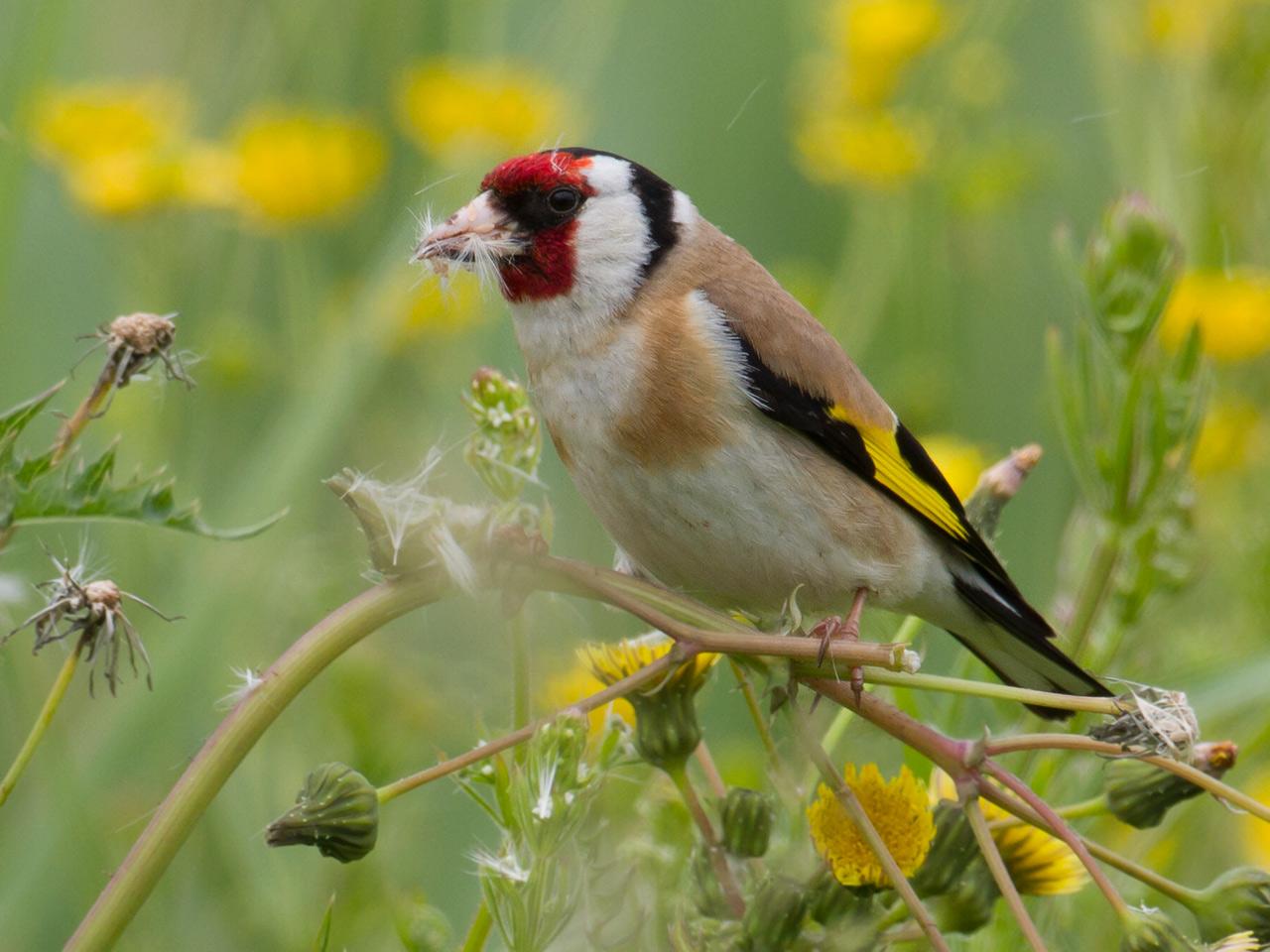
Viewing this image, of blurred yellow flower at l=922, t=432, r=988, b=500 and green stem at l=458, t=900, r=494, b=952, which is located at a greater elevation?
blurred yellow flower at l=922, t=432, r=988, b=500

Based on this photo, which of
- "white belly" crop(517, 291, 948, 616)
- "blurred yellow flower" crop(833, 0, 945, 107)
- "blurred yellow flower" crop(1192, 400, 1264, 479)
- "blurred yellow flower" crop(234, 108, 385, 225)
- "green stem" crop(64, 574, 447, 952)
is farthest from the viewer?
"blurred yellow flower" crop(833, 0, 945, 107)

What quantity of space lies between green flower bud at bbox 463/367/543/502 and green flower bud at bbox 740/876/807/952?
1.19 feet

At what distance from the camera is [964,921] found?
1.44m

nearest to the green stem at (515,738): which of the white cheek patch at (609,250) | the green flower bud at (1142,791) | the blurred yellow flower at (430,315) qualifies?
the green flower bud at (1142,791)

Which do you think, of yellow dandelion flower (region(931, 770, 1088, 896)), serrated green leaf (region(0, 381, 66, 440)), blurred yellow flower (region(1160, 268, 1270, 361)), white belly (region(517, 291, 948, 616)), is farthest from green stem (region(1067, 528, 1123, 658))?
blurred yellow flower (region(1160, 268, 1270, 361))

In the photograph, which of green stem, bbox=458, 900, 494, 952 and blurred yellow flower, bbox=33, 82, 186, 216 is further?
blurred yellow flower, bbox=33, 82, 186, 216

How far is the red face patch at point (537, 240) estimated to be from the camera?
88.9 inches

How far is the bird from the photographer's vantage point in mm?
2125

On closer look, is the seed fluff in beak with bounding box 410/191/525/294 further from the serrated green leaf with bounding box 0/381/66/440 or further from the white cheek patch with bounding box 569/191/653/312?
the serrated green leaf with bounding box 0/381/66/440

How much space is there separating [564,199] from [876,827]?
1.17 metres

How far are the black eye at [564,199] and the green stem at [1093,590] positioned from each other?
2.63ft

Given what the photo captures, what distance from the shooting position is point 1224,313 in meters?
3.19

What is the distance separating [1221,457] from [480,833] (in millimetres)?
1635

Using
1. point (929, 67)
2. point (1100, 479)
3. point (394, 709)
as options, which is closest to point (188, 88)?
point (929, 67)
